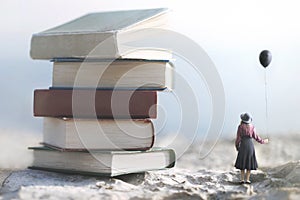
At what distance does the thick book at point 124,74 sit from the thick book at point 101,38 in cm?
6

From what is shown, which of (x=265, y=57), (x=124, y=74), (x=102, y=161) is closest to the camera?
(x=102, y=161)

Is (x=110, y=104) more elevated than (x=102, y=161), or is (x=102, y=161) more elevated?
(x=110, y=104)

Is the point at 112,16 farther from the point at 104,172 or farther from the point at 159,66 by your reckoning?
A: the point at 104,172

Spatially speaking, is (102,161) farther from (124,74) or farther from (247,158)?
(247,158)

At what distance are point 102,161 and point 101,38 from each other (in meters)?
0.60

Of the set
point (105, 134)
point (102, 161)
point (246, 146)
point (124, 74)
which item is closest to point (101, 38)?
point (124, 74)

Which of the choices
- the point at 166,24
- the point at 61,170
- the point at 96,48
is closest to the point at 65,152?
the point at 61,170

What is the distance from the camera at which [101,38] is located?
8.74 ft

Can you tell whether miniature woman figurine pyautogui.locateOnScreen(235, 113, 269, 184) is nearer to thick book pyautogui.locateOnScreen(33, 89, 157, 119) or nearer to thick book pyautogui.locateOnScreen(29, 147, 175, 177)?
thick book pyautogui.locateOnScreen(29, 147, 175, 177)

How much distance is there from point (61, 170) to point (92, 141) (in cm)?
25

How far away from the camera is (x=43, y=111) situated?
2.85m

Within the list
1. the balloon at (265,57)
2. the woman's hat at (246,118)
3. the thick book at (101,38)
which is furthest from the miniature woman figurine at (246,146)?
the thick book at (101,38)

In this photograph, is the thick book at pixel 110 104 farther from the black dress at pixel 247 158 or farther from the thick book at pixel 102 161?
the black dress at pixel 247 158

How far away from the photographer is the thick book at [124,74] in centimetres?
276
